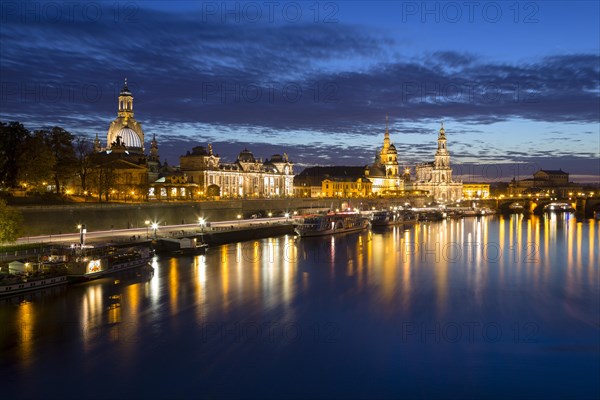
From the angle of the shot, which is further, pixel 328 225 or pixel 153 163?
pixel 153 163

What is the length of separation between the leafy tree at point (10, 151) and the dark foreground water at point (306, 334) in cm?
1523

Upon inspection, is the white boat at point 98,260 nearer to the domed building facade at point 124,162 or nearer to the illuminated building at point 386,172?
the domed building facade at point 124,162

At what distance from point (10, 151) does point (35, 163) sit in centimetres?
247

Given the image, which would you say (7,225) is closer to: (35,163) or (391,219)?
(35,163)

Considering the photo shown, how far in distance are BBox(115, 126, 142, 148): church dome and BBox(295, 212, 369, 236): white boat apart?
1417 inches

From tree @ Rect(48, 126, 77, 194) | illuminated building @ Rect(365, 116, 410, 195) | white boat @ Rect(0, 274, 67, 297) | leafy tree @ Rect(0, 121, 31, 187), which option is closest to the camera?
white boat @ Rect(0, 274, 67, 297)

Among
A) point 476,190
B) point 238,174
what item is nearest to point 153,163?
point 238,174

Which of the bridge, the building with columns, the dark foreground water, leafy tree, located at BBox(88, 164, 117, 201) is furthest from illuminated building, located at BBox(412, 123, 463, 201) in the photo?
the dark foreground water

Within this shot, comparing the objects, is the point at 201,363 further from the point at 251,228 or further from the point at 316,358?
the point at 251,228

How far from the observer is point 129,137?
85.6 metres

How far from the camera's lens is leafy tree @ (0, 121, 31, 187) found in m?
42.1

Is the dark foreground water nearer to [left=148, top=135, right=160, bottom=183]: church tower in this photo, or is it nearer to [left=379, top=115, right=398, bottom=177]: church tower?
[left=148, top=135, right=160, bottom=183]: church tower

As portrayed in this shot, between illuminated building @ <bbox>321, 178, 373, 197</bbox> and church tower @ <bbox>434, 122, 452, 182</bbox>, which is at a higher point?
church tower @ <bbox>434, 122, 452, 182</bbox>

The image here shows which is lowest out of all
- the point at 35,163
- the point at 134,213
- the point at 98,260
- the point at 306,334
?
the point at 306,334
